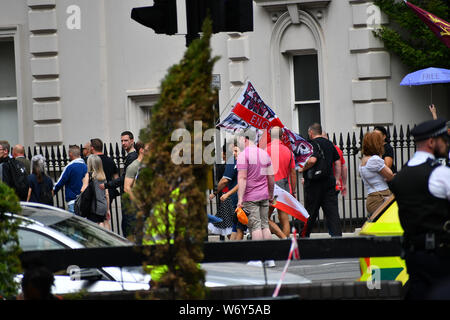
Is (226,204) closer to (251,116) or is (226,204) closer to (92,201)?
(251,116)

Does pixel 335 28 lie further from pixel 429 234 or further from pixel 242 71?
pixel 429 234

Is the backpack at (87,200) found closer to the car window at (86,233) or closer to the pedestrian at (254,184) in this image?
the pedestrian at (254,184)

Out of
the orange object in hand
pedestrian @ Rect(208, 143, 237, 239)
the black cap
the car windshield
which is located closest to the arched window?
pedestrian @ Rect(208, 143, 237, 239)

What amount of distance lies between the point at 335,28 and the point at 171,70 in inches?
487

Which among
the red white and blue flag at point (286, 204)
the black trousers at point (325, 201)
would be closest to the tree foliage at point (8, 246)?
the red white and blue flag at point (286, 204)

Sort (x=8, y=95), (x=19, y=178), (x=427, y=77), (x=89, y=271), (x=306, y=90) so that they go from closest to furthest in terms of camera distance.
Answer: (x=89, y=271) < (x=19, y=178) < (x=427, y=77) < (x=306, y=90) < (x=8, y=95)

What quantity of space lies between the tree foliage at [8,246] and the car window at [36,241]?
106cm

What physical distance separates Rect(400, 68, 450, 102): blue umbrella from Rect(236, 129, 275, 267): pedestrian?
4966 millimetres

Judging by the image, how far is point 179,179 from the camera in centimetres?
585

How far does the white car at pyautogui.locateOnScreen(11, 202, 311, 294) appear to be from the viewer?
7352 millimetres

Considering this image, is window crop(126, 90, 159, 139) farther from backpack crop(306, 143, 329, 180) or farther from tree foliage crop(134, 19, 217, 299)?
tree foliage crop(134, 19, 217, 299)

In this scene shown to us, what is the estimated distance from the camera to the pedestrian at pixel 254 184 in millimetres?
11688

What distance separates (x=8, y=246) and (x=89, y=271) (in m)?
1.15

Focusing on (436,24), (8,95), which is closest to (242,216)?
(436,24)
